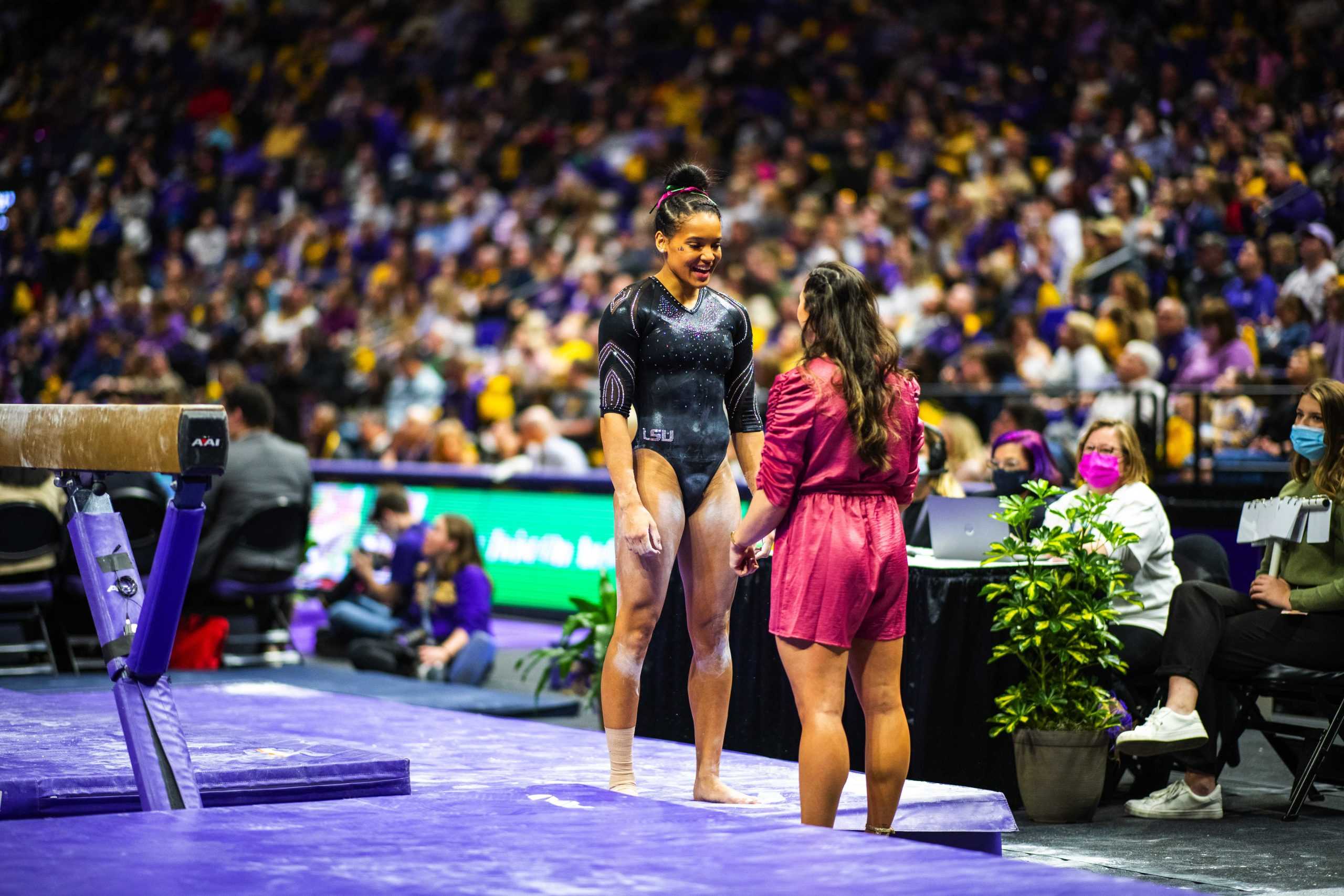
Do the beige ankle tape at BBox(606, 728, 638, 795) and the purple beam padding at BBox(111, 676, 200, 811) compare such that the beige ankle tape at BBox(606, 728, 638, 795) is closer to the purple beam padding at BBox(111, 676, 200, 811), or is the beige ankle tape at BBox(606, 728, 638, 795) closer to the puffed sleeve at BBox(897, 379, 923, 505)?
the puffed sleeve at BBox(897, 379, 923, 505)

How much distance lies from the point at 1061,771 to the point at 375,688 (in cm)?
337

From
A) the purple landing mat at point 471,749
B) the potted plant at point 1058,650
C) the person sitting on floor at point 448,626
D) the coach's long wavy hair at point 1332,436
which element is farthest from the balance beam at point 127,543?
the person sitting on floor at point 448,626

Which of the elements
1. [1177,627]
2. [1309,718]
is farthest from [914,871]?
[1309,718]

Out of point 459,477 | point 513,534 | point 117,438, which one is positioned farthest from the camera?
point 459,477

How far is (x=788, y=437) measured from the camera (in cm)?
368

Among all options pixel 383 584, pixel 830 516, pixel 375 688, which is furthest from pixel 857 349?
pixel 383 584

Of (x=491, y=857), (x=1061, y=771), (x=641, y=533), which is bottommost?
(x=1061, y=771)

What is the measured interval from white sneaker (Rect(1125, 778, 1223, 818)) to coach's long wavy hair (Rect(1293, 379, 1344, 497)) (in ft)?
3.51

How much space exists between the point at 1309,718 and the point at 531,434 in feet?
19.1

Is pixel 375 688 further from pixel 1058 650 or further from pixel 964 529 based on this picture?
pixel 1058 650

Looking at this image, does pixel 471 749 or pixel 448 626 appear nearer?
pixel 471 749

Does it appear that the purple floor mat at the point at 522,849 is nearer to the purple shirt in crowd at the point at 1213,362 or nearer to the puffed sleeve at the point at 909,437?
the puffed sleeve at the point at 909,437

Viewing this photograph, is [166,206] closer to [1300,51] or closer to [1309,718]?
[1300,51]

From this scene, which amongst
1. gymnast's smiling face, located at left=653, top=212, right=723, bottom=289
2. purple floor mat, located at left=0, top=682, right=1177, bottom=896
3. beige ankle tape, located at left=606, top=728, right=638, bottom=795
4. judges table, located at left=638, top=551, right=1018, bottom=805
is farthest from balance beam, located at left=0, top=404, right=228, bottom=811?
judges table, located at left=638, top=551, right=1018, bottom=805
